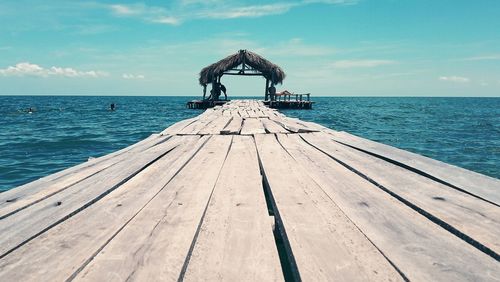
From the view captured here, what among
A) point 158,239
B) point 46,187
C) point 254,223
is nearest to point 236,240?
point 254,223

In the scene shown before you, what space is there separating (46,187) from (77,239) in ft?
4.15

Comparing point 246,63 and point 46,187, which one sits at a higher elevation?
point 246,63

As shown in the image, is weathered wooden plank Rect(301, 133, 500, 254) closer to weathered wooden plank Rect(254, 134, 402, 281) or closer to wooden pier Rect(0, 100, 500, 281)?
wooden pier Rect(0, 100, 500, 281)

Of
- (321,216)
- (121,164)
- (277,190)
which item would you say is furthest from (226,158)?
(321,216)

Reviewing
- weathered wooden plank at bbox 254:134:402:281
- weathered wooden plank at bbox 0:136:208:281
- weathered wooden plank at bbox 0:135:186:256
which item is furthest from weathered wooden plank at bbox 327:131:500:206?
weathered wooden plank at bbox 0:135:186:256

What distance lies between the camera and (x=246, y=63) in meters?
26.2

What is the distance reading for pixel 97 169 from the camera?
11.3 feet

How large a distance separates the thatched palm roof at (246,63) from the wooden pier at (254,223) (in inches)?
908

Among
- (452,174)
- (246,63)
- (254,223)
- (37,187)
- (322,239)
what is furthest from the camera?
(246,63)

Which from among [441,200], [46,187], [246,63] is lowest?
[46,187]

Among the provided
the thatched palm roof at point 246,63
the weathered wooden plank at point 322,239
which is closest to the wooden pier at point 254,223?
the weathered wooden plank at point 322,239

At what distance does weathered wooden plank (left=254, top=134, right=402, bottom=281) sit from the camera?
1.43 meters

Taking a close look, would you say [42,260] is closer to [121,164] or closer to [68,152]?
[121,164]

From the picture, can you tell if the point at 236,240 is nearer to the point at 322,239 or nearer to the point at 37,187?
the point at 322,239
